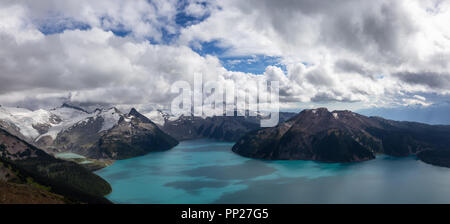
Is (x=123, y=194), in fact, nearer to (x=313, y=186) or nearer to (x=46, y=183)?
(x=46, y=183)

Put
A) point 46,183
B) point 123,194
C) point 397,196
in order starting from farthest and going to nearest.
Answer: point 123,194 → point 46,183 → point 397,196
